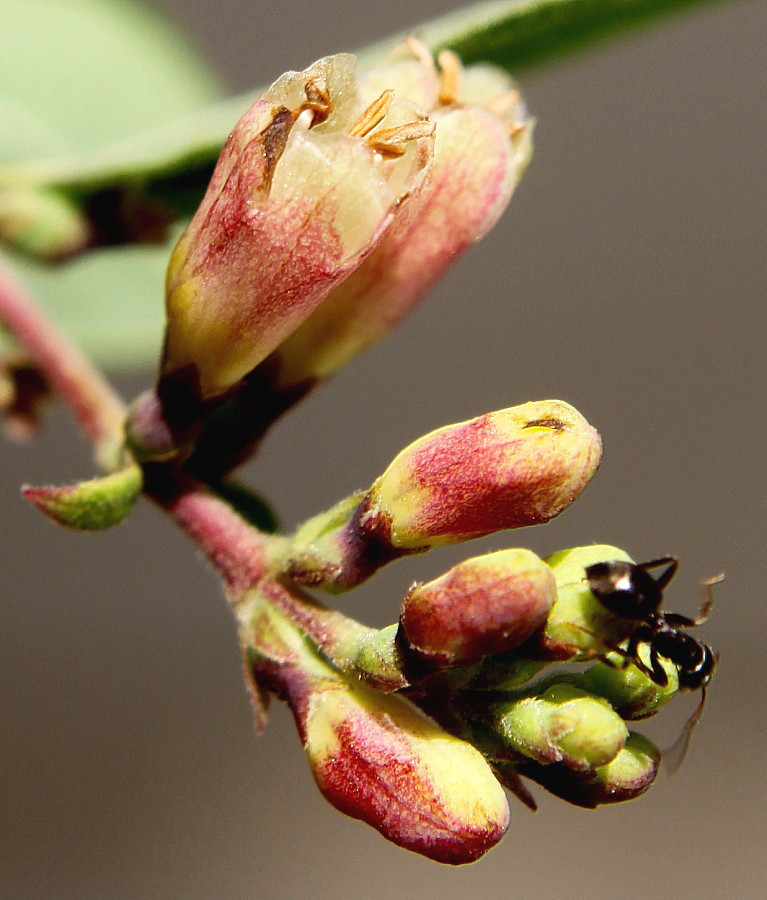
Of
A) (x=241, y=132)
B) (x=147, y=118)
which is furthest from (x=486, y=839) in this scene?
(x=147, y=118)

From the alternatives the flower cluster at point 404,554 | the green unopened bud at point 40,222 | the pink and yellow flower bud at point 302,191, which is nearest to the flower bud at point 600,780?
the flower cluster at point 404,554

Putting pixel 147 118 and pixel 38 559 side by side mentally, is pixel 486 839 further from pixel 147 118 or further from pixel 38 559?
pixel 38 559

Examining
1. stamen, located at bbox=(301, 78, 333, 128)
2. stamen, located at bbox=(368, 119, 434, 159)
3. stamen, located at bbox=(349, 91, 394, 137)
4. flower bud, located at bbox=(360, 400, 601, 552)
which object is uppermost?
stamen, located at bbox=(301, 78, 333, 128)

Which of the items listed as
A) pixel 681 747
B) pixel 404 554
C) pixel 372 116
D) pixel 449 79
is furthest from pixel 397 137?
pixel 681 747

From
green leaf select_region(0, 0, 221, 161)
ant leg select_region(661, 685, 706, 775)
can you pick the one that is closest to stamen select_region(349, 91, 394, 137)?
ant leg select_region(661, 685, 706, 775)

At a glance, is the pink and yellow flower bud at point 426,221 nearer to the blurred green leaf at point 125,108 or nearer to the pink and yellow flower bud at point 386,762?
the blurred green leaf at point 125,108

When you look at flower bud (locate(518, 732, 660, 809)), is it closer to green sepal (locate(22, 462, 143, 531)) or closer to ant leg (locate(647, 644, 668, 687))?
ant leg (locate(647, 644, 668, 687))
